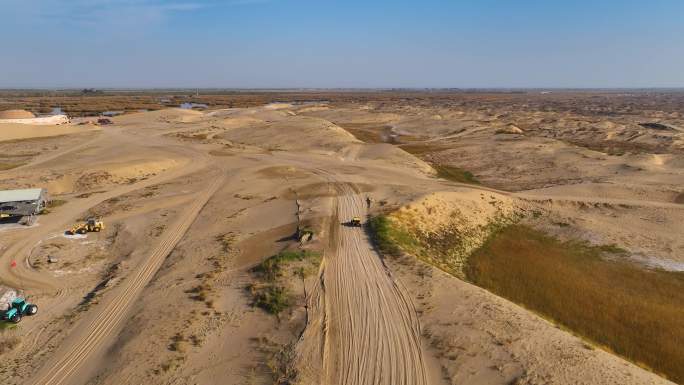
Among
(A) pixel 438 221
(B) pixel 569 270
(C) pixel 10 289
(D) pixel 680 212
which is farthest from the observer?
(D) pixel 680 212

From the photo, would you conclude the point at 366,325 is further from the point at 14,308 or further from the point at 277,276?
the point at 14,308

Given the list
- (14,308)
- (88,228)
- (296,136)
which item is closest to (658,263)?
(14,308)

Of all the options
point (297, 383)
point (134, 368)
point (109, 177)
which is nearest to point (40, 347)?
point (134, 368)

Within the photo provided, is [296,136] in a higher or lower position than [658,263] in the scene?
higher

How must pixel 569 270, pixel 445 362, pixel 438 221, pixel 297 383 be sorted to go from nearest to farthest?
pixel 297 383, pixel 445 362, pixel 569 270, pixel 438 221

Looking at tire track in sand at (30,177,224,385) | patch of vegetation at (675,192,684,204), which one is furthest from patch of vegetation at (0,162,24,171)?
patch of vegetation at (675,192,684,204)

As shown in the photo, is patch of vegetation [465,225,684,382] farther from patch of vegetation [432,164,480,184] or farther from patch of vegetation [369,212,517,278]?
patch of vegetation [432,164,480,184]

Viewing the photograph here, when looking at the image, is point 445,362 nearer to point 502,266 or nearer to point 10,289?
point 502,266
